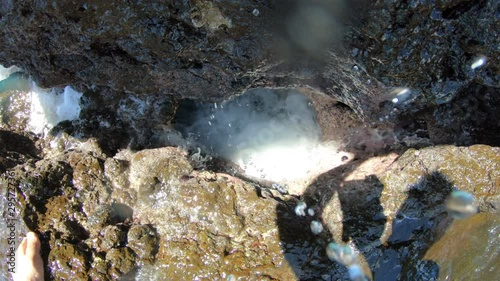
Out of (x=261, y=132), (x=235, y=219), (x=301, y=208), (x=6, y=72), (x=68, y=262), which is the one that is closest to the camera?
(x=68, y=262)

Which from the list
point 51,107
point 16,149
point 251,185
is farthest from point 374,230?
point 51,107

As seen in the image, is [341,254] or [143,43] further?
[341,254]

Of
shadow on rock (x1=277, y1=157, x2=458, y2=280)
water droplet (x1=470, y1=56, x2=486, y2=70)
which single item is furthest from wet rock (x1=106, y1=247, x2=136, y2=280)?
water droplet (x1=470, y1=56, x2=486, y2=70)

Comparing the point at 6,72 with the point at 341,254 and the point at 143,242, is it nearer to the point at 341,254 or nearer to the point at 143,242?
the point at 143,242

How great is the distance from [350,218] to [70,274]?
2.04 metres

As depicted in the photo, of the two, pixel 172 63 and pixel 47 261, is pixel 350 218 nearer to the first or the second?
pixel 172 63

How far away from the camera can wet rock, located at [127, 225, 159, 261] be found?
2875mm

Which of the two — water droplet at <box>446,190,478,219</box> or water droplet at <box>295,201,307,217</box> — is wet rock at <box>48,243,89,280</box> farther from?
water droplet at <box>446,190,478,219</box>

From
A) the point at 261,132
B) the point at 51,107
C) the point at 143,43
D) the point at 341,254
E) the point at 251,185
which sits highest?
the point at 51,107

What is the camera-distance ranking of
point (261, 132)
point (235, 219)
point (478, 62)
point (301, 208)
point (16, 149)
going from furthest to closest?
point (261, 132) < point (16, 149) < point (301, 208) < point (235, 219) < point (478, 62)

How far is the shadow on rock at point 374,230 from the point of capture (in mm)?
2719

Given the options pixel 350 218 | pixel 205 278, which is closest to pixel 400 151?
pixel 350 218

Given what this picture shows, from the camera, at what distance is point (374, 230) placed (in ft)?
9.35

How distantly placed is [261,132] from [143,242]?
1.99 meters
